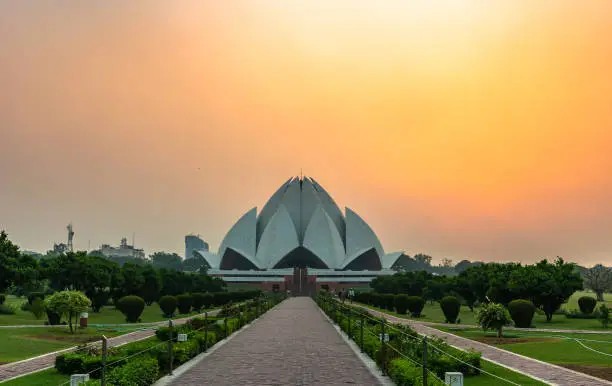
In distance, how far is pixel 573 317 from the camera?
37094 millimetres

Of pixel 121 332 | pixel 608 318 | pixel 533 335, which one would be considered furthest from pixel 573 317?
pixel 121 332

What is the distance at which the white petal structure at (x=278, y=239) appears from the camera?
103m

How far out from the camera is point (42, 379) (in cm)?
1250

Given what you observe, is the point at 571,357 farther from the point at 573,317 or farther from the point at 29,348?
the point at 573,317

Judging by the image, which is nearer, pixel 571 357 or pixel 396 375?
pixel 396 375

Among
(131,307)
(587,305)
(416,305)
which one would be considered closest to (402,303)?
(416,305)

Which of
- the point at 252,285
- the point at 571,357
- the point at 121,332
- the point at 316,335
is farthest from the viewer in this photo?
the point at 252,285

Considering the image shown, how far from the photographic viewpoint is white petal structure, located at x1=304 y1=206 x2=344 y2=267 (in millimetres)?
103188

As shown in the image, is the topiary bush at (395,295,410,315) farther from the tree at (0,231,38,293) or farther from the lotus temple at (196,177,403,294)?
the lotus temple at (196,177,403,294)

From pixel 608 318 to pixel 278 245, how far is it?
7656 centimetres

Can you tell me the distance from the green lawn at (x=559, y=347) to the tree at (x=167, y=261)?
149 m

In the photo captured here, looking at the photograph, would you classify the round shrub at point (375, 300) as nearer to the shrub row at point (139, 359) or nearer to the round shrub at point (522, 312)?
the round shrub at point (522, 312)

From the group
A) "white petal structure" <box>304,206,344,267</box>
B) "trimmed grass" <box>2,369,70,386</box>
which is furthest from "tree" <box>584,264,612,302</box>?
"trimmed grass" <box>2,369,70,386</box>

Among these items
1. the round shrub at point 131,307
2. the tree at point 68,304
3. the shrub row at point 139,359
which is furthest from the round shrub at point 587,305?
the tree at point 68,304
